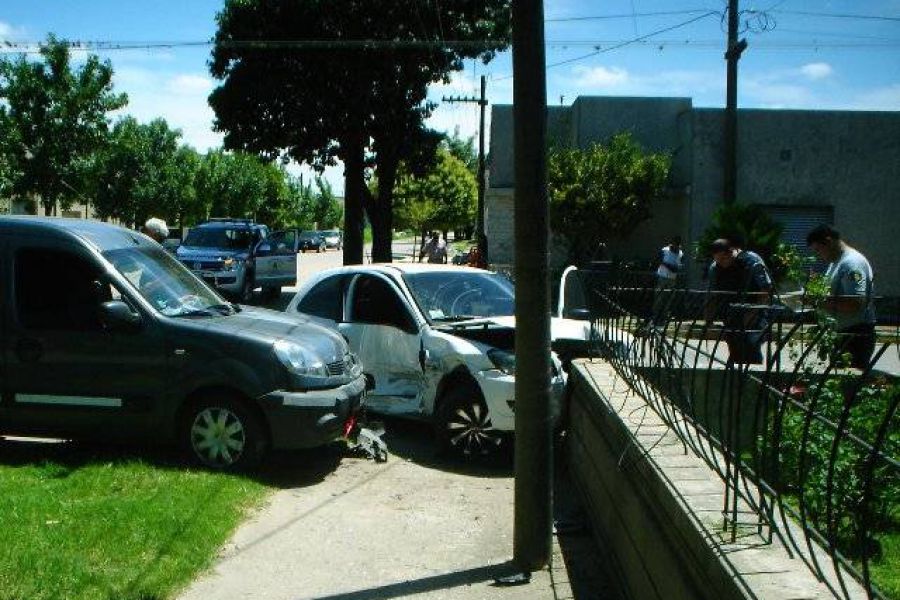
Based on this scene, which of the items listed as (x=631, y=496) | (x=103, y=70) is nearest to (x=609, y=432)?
(x=631, y=496)

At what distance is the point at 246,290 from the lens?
72.0ft

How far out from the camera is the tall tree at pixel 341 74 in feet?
76.1

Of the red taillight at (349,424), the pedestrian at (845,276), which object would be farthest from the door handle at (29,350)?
the pedestrian at (845,276)

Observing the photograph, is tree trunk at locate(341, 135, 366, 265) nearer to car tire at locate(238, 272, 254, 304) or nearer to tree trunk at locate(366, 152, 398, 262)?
tree trunk at locate(366, 152, 398, 262)

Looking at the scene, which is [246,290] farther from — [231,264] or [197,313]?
[197,313]

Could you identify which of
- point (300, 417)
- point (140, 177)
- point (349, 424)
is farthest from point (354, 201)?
point (140, 177)

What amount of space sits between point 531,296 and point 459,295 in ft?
12.1

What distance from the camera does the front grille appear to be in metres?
7.07

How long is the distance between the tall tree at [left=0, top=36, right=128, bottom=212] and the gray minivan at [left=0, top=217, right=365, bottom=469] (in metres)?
24.9

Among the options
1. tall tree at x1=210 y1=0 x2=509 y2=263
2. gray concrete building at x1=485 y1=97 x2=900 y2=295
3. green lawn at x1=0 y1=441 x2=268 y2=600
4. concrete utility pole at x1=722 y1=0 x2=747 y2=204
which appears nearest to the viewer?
green lawn at x1=0 y1=441 x2=268 y2=600

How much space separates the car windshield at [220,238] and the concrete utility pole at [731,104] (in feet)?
38.8

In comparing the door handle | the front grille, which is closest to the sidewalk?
the front grille

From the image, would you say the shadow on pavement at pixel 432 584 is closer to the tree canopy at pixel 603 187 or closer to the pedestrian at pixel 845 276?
the pedestrian at pixel 845 276

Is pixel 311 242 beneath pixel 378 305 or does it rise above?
above
